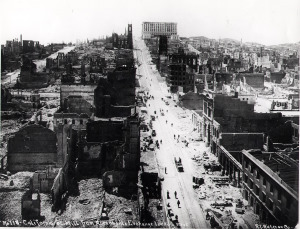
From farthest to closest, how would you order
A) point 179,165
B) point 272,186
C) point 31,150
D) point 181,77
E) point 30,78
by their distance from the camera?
point 30,78, point 181,77, point 179,165, point 31,150, point 272,186

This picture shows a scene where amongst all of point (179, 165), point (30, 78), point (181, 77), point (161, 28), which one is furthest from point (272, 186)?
point (30, 78)

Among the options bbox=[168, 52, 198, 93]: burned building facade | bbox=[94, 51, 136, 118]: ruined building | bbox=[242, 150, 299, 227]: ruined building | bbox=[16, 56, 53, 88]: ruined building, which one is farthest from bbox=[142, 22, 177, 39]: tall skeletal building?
bbox=[242, 150, 299, 227]: ruined building

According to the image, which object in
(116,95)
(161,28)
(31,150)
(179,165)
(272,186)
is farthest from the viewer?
(161,28)

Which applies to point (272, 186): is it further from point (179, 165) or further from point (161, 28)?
point (161, 28)

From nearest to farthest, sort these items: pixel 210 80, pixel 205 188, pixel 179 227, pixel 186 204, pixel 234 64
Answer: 1. pixel 179 227
2. pixel 186 204
3. pixel 205 188
4. pixel 210 80
5. pixel 234 64

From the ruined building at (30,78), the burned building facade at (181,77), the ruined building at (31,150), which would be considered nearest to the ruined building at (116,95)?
the burned building facade at (181,77)

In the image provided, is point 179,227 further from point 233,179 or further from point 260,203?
point 233,179

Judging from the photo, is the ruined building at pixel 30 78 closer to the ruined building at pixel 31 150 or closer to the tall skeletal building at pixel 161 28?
the tall skeletal building at pixel 161 28

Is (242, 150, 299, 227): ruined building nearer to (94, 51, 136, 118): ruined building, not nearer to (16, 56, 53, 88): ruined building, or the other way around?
(94, 51, 136, 118): ruined building

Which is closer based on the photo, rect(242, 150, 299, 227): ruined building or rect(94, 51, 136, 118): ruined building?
rect(242, 150, 299, 227): ruined building

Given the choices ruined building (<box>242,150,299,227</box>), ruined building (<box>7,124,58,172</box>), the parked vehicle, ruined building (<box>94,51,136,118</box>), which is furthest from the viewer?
ruined building (<box>94,51,136,118</box>)

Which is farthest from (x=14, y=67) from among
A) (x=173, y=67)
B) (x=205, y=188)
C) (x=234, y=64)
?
(x=205, y=188)
